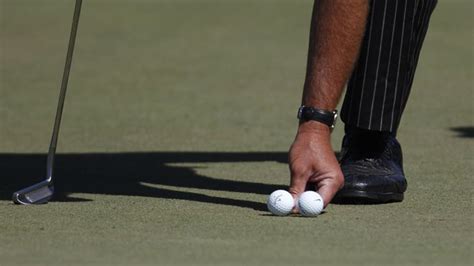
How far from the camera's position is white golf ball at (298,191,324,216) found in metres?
4.51

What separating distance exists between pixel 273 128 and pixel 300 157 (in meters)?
2.96

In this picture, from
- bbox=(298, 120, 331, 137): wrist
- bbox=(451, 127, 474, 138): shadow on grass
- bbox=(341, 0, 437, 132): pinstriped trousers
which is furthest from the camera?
bbox=(451, 127, 474, 138): shadow on grass

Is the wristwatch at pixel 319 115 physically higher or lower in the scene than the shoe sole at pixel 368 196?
higher

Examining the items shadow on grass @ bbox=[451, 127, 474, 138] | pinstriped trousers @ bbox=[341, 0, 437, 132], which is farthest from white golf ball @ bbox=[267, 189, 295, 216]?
shadow on grass @ bbox=[451, 127, 474, 138]

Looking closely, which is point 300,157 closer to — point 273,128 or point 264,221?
point 264,221

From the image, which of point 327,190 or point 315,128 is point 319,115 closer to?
point 315,128

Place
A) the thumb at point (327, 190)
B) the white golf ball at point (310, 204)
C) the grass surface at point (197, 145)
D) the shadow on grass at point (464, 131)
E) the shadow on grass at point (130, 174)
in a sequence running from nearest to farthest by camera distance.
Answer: the grass surface at point (197, 145)
the white golf ball at point (310, 204)
the thumb at point (327, 190)
the shadow on grass at point (130, 174)
the shadow on grass at point (464, 131)

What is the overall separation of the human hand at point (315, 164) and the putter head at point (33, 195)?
37.4 inches

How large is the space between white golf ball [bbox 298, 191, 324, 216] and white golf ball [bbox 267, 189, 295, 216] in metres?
0.03

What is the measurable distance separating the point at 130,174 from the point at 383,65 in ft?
4.72

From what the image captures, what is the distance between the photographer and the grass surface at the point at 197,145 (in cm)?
402

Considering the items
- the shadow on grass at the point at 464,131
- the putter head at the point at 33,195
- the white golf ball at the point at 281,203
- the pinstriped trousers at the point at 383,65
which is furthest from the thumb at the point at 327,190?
the shadow on grass at the point at 464,131

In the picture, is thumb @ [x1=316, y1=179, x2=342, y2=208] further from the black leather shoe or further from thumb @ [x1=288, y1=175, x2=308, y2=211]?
the black leather shoe

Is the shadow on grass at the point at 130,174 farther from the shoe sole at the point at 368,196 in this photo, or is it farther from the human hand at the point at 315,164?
the shoe sole at the point at 368,196
